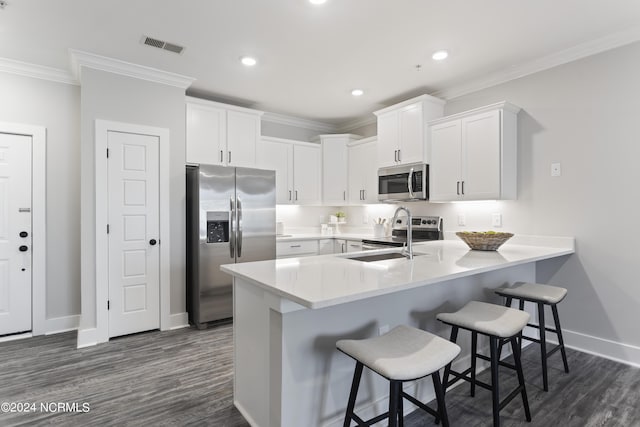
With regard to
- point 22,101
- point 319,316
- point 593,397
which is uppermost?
point 22,101

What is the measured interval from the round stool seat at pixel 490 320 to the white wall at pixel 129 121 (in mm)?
2766

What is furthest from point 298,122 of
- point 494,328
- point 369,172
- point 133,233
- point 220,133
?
point 494,328

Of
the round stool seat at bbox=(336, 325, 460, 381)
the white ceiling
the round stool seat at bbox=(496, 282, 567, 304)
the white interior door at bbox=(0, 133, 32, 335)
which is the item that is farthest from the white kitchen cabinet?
the white interior door at bbox=(0, 133, 32, 335)

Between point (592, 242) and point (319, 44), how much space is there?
2.86 meters

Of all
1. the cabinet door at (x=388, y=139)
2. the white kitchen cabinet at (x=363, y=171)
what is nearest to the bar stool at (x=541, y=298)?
the cabinet door at (x=388, y=139)

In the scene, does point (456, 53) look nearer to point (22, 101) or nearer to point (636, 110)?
point (636, 110)

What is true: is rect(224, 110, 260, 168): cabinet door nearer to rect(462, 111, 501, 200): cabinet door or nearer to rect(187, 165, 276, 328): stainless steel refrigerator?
rect(187, 165, 276, 328): stainless steel refrigerator

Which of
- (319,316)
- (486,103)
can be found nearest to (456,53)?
(486,103)

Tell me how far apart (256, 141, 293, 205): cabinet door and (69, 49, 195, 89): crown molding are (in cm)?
128

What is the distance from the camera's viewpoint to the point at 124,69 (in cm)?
329

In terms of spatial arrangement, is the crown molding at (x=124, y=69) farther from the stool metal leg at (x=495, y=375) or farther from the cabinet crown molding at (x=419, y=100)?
the stool metal leg at (x=495, y=375)

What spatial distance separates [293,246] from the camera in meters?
4.47

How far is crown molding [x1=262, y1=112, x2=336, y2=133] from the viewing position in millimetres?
4965

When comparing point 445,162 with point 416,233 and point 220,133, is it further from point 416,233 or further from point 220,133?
point 220,133
